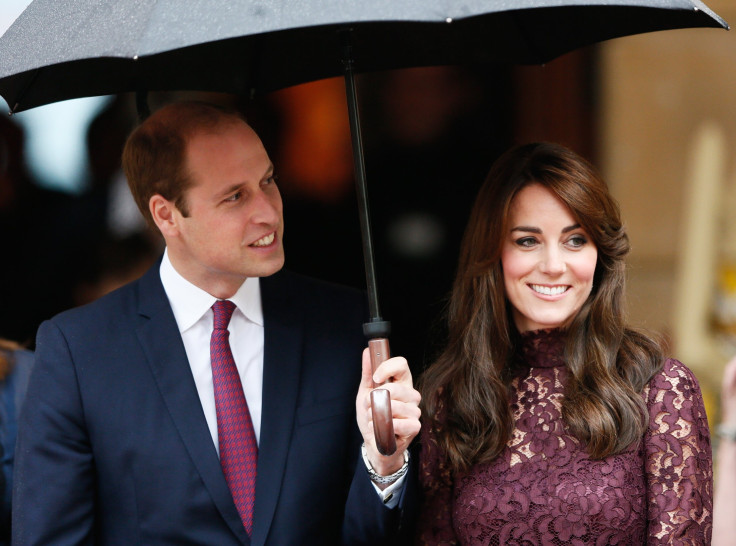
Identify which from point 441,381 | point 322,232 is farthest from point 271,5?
point 322,232

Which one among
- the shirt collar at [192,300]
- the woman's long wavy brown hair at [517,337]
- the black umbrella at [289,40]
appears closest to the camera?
the black umbrella at [289,40]

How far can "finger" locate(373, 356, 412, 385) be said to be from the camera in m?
2.57

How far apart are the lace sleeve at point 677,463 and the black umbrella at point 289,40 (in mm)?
750

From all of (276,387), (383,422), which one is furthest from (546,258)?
(276,387)

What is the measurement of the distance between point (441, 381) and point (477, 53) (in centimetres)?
105

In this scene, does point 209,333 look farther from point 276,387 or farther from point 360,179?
point 360,179

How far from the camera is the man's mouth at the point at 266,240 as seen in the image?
296 cm

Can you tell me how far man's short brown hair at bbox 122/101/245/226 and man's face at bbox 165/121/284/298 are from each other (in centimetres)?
3

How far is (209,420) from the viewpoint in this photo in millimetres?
2865

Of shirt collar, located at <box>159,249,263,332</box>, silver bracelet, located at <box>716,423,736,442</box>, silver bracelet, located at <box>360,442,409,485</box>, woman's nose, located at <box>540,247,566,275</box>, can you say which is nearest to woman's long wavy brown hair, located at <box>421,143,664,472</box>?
woman's nose, located at <box>540,247,566,275</box>

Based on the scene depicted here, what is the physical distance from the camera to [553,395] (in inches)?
118

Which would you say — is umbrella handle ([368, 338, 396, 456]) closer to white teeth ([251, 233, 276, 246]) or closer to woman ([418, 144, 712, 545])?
woman ([418, 144, 712, 545])

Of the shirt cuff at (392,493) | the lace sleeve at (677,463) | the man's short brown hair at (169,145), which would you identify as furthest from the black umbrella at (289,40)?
the lace sleeve at (677,463)

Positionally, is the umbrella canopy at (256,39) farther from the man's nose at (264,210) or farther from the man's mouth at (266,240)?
the man's mouth at (266,240)
